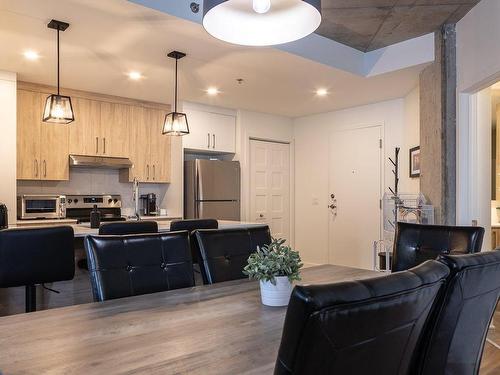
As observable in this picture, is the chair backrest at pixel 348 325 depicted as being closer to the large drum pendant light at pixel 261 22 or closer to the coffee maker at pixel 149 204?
the large drum pendant light at pixel 261 22

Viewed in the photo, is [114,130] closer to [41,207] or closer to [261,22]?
[41,207]

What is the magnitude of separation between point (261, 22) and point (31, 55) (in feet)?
8.82

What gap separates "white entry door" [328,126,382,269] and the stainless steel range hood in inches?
115

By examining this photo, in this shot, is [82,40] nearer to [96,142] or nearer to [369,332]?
[96,142]

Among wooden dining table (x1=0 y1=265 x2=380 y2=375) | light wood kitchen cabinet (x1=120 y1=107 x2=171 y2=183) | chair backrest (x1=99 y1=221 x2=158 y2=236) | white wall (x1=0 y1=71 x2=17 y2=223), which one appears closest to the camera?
wooden dining table (x1=0 y1=265 x2=380 y2=375)

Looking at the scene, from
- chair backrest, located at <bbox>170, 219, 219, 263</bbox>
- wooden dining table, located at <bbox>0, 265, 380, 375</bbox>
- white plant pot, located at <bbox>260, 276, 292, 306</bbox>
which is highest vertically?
chair backrest, located at <bbox>170, 219, 219, 263</bbox>

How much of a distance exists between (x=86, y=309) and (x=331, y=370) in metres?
1.01

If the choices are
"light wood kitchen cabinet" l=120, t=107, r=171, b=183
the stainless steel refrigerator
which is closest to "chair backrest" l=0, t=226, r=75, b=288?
"light wood kitchen cabinet" l=120, t=107, r=171, b=183

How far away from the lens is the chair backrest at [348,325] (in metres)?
0.62

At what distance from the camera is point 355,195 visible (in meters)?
5.58

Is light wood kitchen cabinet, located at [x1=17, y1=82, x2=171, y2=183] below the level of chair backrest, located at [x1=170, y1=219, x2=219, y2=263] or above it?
above

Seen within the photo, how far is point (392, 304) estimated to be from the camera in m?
0.69

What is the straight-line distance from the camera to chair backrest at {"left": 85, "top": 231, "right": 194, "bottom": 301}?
162cm

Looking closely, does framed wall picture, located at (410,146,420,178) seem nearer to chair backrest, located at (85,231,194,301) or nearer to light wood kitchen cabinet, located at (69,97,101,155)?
chair backrest, located at (85,231,194,301)
